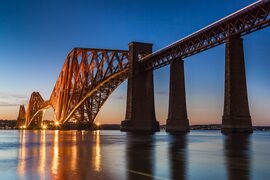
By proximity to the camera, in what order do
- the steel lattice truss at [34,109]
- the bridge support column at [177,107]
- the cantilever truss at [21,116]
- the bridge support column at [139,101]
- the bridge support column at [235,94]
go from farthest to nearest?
the cantilever truss at [21,116], the steel lattice truss at [34,109], the bridge support column at [139,101], the bridge support column at [177,107], the bridge support column at [235,94]

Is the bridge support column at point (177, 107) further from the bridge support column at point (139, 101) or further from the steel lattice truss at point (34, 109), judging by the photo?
the steel lattice truss at point (34, 109)

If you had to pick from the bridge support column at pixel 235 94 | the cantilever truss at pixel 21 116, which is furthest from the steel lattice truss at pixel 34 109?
the bridge support column at pixel 235 94

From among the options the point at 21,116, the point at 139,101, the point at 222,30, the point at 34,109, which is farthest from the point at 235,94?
the point at 21,116

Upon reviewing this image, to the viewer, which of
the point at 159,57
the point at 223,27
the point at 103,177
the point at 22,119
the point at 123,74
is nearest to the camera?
the point at 103,177

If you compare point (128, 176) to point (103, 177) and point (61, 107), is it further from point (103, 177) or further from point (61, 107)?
point (61, 107)

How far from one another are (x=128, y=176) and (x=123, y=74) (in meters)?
74.8

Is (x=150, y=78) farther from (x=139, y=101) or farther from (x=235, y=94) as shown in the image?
(x=235, y=94)

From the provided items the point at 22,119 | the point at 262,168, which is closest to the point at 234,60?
the point at 262,168

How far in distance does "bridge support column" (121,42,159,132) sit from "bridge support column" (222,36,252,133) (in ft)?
89.5

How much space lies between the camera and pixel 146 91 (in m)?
69.7

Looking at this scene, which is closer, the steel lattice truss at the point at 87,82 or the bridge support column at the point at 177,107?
the bridge support column at the point at 177,107

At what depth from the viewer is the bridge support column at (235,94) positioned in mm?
40344

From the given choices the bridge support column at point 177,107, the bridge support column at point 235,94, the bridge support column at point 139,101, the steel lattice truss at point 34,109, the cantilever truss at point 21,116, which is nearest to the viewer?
the bridge support column at point 235,94

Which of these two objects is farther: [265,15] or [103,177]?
[265,15]
